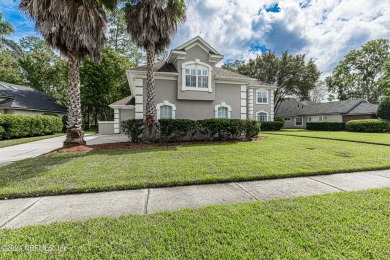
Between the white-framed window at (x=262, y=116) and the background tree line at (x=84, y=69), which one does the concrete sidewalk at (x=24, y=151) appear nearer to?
the background tree line at (x=84, y=69)

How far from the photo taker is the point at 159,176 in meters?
4.54

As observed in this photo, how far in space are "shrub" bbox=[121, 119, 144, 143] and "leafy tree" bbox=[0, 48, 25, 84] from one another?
92.9 ft

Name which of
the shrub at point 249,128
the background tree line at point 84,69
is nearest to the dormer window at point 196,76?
the shrub at point 249,128

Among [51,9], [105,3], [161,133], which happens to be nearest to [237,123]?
[161,133]

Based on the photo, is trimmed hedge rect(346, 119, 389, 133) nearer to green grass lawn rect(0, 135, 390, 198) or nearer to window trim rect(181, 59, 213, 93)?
green grass lawn rect(0, 135, 390, 198)

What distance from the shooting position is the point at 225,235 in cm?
225

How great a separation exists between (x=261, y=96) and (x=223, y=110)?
12.5 metres

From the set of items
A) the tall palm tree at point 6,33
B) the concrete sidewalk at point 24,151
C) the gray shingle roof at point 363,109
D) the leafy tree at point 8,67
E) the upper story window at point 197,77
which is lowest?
the concrete sidewalk at point 24,151

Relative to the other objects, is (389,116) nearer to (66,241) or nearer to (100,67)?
(66,241)

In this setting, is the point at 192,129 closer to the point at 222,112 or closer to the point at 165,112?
the point at 165,112

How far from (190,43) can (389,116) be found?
25.5 m

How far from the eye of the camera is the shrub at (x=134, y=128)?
10.1 metres

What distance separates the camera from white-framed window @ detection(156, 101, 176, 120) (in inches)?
463

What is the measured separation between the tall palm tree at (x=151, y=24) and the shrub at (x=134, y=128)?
453 mm
